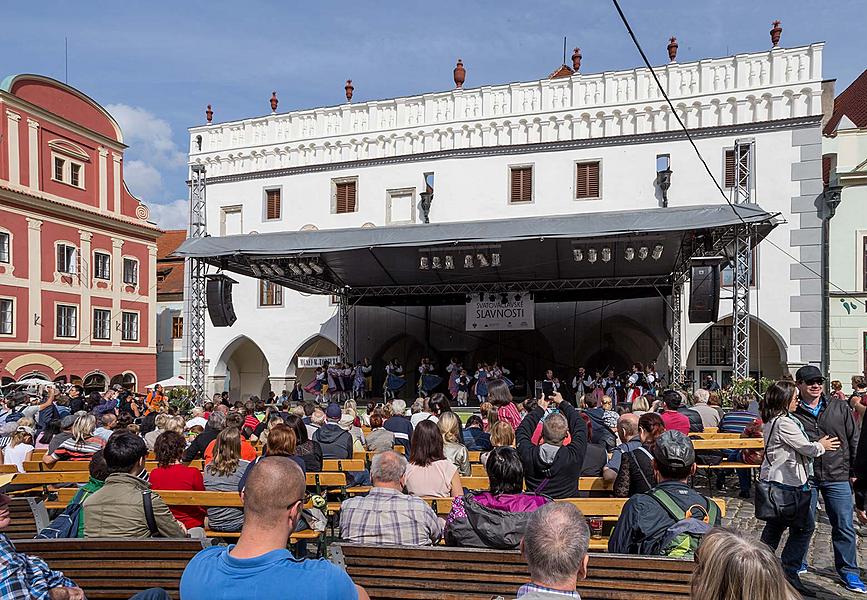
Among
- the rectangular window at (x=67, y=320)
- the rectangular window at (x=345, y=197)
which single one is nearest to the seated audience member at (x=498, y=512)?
the rectangular window at (x=345, y=197)

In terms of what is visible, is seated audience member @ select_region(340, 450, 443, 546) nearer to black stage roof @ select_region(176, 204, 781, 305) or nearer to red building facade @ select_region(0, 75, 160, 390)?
black stage roof @ select_region(176, 204, 781, 305)

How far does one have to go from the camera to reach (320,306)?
77.4 ft

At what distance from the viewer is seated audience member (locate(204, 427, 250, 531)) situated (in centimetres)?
501

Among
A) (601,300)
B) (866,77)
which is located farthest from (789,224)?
(866,77)

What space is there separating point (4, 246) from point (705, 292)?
22976 millimetres

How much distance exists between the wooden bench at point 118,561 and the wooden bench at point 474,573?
0.83 metres

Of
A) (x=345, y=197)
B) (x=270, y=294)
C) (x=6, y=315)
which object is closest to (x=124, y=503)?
(x=345, y=197)

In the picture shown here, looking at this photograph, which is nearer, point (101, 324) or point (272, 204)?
point (272, 204)

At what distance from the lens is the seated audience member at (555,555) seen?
2.16 m

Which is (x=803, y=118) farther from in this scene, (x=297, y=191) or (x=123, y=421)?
(x=123, y=421)

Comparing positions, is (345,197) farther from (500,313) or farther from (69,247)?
(69,247)

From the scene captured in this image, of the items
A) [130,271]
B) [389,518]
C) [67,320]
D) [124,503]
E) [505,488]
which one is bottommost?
[389,518]

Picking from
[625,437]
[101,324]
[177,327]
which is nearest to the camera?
[625,437]

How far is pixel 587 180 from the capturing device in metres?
20.9
